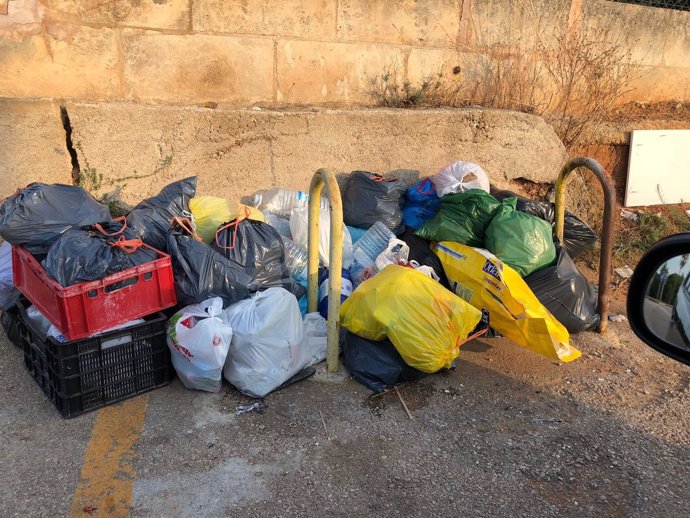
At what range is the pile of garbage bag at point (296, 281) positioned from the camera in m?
3.27

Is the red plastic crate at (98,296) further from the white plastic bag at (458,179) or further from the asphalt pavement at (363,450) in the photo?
the white plastic bag at (458,179)

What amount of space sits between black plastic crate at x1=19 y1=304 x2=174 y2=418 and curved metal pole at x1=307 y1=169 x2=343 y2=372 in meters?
0.89

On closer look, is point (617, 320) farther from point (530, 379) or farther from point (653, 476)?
point (653, 476)

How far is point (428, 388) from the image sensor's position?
3.52m

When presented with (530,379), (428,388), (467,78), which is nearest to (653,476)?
(530,379)

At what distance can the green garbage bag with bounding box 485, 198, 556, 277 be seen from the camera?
401 centimetres

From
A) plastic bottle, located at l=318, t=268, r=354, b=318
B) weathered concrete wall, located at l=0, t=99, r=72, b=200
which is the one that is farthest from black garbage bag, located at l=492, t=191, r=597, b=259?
weathered concrete wall, located at l=0, t=99, r=72, b=200

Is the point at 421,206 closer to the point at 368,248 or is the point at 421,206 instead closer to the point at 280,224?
the point at 368,248

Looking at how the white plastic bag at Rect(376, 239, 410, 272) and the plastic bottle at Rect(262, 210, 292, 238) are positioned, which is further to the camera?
the plastic bottle at Rect(262, 210, 292, 238)

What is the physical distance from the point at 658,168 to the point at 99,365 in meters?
5.58

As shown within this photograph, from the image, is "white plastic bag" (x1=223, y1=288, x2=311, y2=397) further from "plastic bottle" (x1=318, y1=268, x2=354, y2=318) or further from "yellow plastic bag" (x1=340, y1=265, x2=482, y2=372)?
"plastic bottle" (x1=318, y1=268, x2=354, y2=318)

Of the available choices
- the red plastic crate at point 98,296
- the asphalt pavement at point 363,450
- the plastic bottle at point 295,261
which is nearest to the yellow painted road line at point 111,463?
the asphalt pavement at point 363,450

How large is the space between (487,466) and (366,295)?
1.09m

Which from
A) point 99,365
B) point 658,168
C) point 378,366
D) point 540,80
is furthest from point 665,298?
point 658,168
